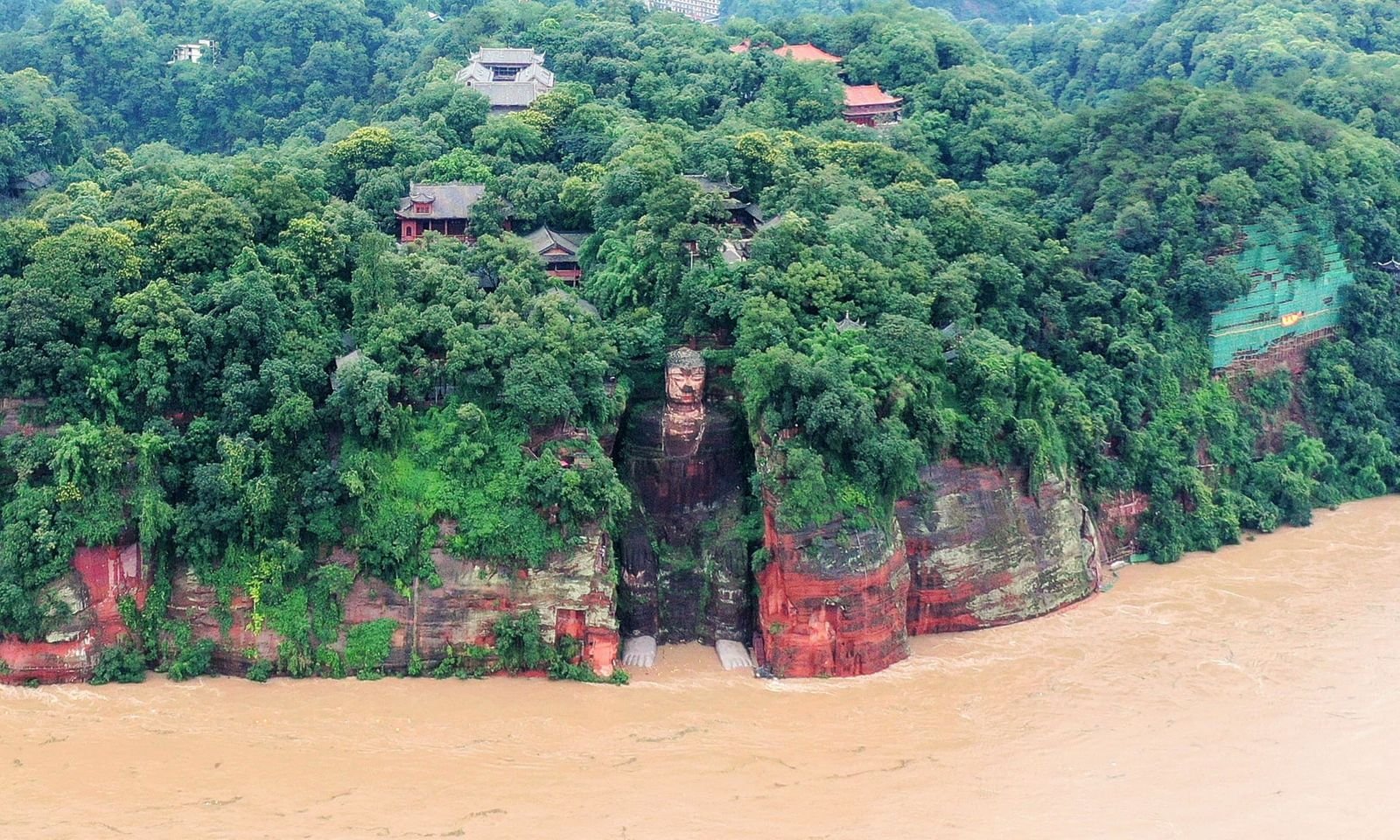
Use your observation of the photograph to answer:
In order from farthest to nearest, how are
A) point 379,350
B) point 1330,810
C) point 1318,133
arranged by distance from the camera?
point 1318,133 < point 379,350 < point 1330,810

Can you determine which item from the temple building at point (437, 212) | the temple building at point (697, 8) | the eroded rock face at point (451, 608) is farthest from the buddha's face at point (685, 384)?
the temple building at point (697, 8)

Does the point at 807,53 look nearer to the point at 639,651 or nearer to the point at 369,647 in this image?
the point at 639,651

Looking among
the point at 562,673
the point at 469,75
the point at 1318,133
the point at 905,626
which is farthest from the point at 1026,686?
the point at 469,75

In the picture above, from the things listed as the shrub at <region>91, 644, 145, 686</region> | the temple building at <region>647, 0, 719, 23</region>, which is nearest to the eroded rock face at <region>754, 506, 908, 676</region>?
the shrub at <region>91, 644, 145, 686</region>

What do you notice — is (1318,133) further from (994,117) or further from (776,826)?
(776,826)

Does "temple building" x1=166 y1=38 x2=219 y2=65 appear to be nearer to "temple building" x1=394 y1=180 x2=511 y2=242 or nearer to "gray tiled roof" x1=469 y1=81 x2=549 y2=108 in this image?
"gray tiled roof" x1=469 y1=81 x2=549 y2=108

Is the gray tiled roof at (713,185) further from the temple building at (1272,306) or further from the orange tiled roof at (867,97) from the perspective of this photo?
the temple building at (1272,306)
